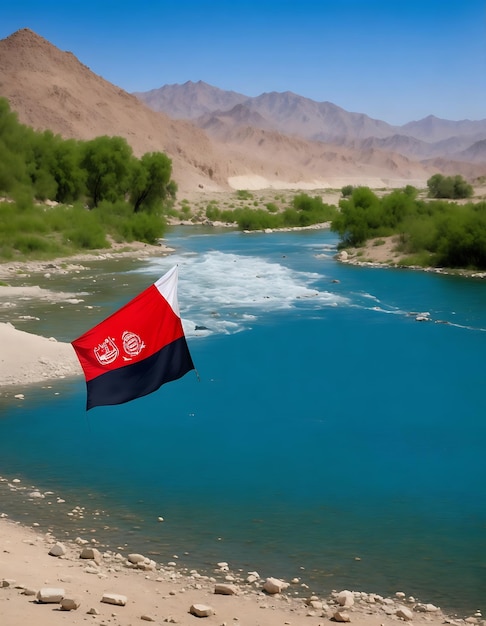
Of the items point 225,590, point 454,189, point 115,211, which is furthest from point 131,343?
point 454,189

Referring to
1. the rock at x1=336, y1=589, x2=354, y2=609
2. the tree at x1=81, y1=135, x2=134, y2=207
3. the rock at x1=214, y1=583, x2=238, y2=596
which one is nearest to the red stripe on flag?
the rock at x1=214, y1=583, x2=238, y2=596

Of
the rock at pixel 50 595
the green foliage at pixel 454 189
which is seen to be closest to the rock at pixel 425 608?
the rock at pixel 50 595

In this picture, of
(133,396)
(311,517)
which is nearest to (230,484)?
(311,517)

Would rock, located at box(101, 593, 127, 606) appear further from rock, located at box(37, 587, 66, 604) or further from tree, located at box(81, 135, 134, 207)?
tree, located at box(81, 135, 134, 207)

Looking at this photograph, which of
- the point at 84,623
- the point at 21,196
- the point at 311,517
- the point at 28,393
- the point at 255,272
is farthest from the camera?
the point at 21,196

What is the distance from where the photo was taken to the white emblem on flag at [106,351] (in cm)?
945

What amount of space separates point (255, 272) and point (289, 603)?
97.2 ft

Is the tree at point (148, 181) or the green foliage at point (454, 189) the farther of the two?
the green foliage at point (454, 189)

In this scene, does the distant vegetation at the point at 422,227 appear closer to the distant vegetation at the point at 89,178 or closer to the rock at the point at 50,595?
the distant vegetation at the point at 89,178

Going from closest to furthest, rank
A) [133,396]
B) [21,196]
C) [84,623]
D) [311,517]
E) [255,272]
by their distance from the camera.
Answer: [84,623] < [133,396] < [311,517] < [255,272] < [21,196]

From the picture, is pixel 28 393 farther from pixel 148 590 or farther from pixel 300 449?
pixel 148 590

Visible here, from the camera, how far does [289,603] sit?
8516 millimetres

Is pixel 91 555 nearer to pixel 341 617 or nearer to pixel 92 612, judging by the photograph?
pixel 92 612

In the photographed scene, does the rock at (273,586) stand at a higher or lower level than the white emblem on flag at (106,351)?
lower
